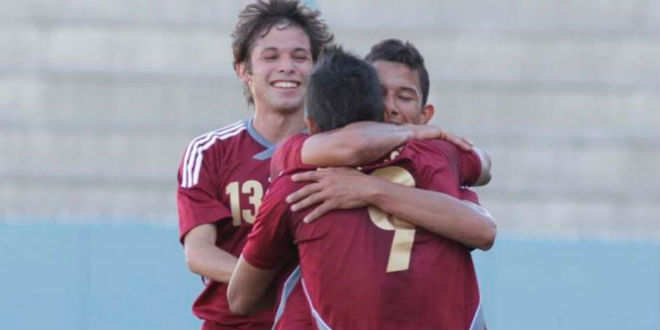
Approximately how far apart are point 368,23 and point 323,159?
5567 millimetres

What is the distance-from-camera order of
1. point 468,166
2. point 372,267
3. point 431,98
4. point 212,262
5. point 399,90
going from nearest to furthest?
point 372,267
point 468,166
point 399,90
point 212,262
point 431,98

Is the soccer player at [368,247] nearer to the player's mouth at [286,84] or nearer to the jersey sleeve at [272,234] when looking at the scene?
the jersey sleeve at [272,234]

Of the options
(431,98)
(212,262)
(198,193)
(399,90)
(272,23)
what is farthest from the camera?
(431,98)

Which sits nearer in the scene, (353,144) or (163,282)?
(353,144)

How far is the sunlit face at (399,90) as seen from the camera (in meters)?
3.21

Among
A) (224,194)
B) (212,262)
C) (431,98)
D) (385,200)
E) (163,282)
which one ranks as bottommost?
(163,282)

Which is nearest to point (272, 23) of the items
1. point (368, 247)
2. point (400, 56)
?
point (400, 56)

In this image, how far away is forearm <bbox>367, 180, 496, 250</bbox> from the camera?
111 inches

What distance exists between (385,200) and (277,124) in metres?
1.23

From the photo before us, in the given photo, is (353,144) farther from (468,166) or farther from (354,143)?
(468,166)

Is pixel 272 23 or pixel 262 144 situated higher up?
pixel 272 23

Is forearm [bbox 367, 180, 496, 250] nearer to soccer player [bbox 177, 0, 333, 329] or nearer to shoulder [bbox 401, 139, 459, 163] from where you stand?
shoulder [bbox 401, 139, 459, 163]

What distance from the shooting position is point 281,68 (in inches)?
156

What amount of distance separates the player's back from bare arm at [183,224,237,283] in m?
0.82
